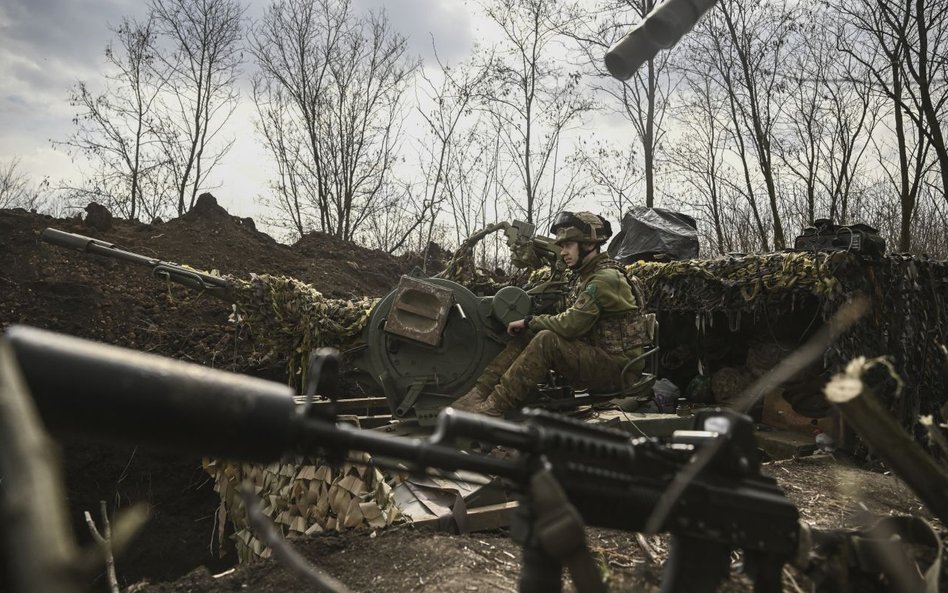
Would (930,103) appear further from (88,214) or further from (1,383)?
(88,214)

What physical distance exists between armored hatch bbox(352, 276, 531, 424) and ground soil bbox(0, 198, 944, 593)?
227cm

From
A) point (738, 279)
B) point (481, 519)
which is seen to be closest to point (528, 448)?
point (481, 519)

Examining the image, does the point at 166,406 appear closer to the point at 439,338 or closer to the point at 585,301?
the point at 585,301

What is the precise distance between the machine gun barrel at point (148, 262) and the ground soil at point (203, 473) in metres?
1.97

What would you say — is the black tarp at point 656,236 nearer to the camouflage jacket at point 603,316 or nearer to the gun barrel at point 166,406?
the camouflage jacket at point 603,316

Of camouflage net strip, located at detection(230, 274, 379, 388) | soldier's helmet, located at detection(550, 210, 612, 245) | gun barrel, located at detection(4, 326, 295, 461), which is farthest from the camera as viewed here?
camouflage net strip, located at detection(230, 274, 379, 388)

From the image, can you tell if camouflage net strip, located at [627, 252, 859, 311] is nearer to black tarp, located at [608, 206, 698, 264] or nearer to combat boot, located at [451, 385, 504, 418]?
black tarp, located at [608, 206, 698, 264]

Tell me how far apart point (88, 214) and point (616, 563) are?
13079mm

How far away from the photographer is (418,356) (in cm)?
684

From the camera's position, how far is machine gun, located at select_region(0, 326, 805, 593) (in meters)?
1.31

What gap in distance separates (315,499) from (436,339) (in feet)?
6.65

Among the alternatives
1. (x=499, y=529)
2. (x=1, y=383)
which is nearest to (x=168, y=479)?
(x=499, y=529)

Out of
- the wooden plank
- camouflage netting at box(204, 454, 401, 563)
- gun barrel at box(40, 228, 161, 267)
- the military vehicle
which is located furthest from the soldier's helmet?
gun barrel at box(40, 228, 161, 267)

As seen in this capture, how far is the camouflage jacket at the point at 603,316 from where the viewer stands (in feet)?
20.0
